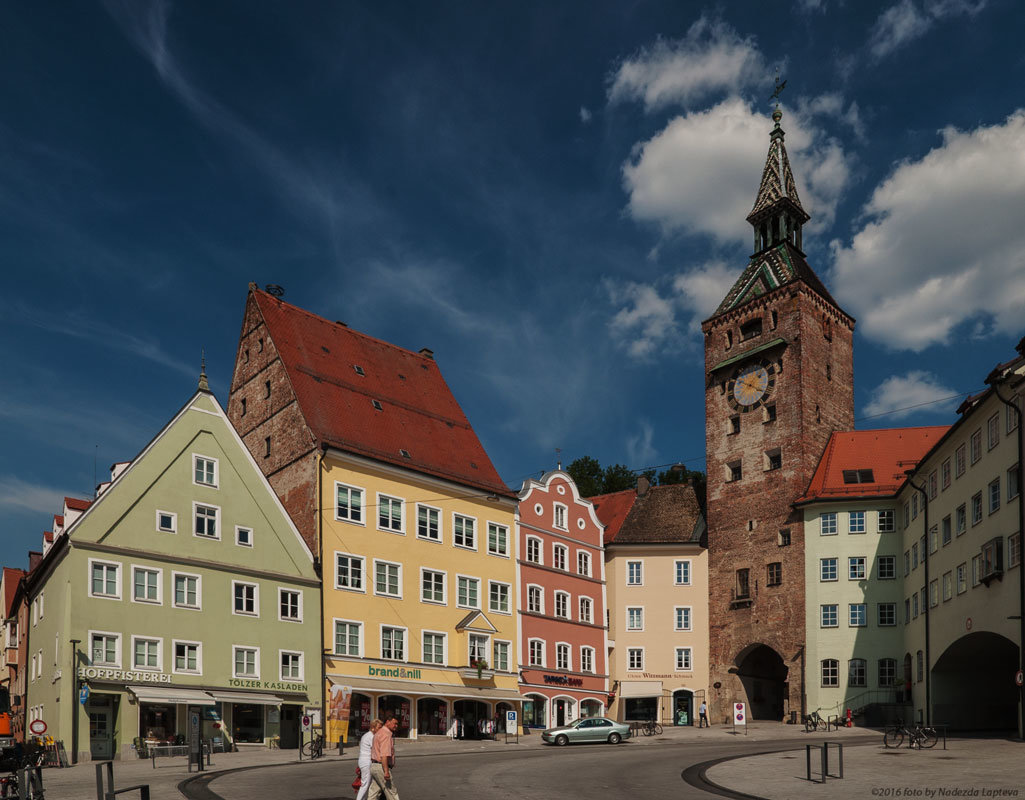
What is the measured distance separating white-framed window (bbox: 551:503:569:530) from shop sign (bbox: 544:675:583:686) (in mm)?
8641

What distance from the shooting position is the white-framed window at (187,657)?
45906 mm

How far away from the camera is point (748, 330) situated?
73.8 meters

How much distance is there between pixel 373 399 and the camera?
61.5m

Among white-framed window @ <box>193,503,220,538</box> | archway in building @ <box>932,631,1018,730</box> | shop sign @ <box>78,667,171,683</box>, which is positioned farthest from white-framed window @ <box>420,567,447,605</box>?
archway in building @ <box>932,631,1018,730</box>

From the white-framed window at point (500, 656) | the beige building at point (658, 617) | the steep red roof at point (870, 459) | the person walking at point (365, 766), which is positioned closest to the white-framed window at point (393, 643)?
the white-framed window at point (500, 656)

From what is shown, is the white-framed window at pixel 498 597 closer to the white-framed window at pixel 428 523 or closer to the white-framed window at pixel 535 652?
the white-framed window at pixel 535 652

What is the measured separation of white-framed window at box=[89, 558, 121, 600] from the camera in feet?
145

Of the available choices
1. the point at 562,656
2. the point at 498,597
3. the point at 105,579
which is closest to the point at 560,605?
the point at 562,656

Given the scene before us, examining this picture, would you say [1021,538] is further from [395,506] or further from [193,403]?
[193,403]

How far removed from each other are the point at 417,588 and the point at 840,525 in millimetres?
25578

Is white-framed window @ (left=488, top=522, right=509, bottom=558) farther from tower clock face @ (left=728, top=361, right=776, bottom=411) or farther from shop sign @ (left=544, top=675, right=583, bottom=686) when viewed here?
tower clock face @ (left=728, top=361, right=776, bottom=411)

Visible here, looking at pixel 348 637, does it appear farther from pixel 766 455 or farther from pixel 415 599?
pixel 766 455

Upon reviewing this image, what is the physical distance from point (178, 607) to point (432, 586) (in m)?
14.6

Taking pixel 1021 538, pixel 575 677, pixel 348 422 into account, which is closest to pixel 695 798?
pixel 1021 538
